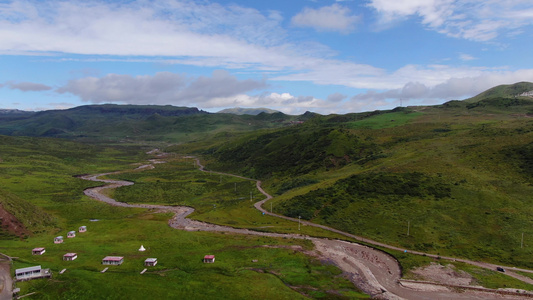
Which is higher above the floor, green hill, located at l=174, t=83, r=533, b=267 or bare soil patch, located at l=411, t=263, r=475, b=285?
green hill, located at l=174, t=83, r=533, b=267

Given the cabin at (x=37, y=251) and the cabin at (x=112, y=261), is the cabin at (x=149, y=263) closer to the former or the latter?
the cabin at (x=112, y=261)

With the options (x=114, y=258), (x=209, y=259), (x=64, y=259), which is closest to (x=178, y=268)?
(x=209, y=259)

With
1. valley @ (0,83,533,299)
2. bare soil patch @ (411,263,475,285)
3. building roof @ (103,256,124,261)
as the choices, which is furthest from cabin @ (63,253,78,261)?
bare soil patch @ (411,263,475,285)

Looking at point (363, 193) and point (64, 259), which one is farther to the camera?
point (363, 193)

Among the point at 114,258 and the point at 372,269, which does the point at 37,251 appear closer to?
the point at 114,258

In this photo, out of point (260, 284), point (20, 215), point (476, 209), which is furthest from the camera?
point (476, 209)

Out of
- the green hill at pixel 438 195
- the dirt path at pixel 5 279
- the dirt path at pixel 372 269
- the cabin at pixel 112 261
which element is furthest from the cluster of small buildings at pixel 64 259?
the green hill at pixel 438 195

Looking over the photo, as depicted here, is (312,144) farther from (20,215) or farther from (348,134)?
(20,215)

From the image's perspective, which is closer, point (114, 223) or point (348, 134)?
point (114, 223)

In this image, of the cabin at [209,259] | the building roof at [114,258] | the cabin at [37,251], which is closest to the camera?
the building roof at [114,258]

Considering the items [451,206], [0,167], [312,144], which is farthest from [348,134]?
[0,167]

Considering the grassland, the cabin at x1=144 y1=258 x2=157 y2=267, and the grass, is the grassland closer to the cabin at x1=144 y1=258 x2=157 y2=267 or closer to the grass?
the grass
